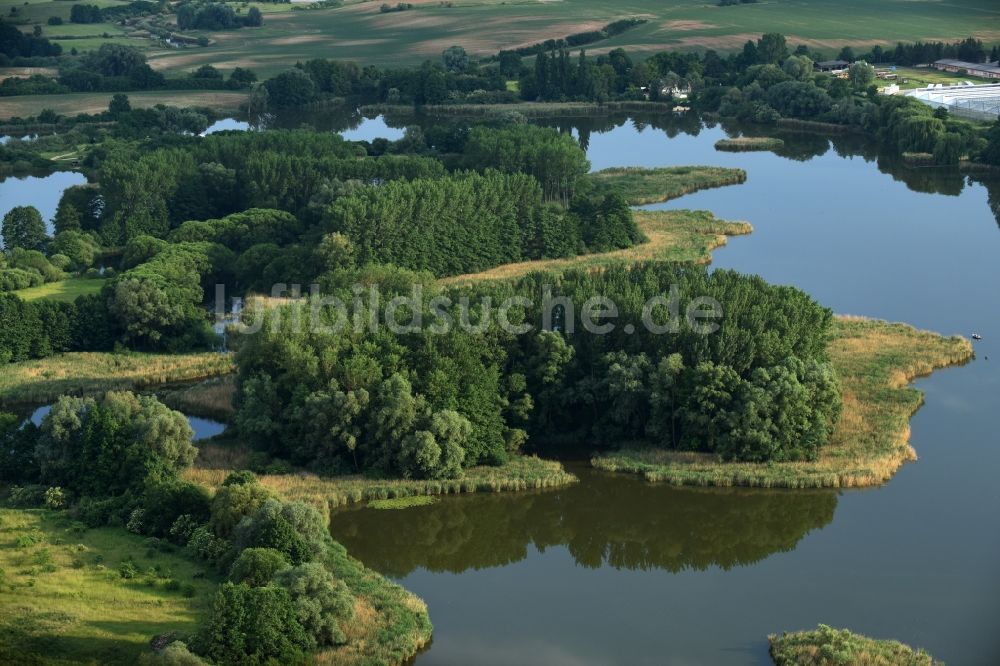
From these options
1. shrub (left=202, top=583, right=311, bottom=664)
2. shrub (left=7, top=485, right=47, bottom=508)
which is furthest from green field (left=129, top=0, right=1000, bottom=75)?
shrub (left=202, top=583, right=311, bottom=664)

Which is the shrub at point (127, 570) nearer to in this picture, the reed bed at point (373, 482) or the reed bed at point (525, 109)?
the reed bed at point (373, 482)

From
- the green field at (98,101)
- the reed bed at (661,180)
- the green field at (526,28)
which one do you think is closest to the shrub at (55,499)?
the reed bed at (661,180)

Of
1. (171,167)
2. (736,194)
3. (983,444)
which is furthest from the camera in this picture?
(736,194)

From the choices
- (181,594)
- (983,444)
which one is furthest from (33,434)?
(983,444)

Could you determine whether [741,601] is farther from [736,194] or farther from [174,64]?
[174,64]

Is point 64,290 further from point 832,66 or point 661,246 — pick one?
point 832,66

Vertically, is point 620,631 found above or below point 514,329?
below

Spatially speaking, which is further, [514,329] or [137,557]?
[514,329]

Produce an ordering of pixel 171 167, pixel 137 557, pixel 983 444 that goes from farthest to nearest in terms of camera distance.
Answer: pixel 171 167 < pixel 983 444 < pixel 137 557
